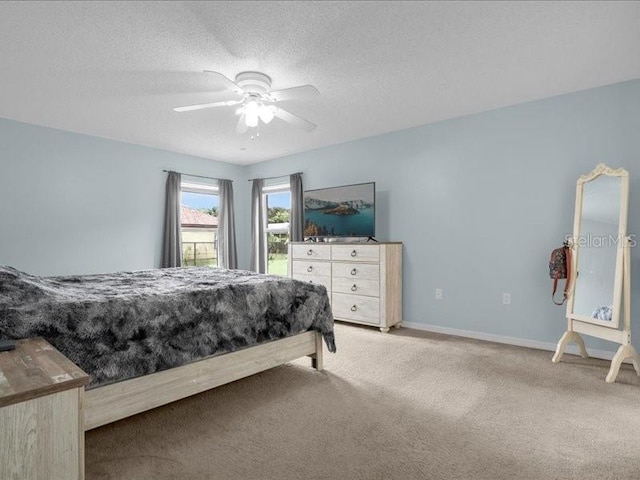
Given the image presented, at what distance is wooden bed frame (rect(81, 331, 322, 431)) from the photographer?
70.3 inches

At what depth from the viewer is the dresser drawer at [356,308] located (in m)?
4.11

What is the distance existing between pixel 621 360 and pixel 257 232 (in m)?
4.84

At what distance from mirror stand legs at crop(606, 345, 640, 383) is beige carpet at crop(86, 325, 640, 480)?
0.22 feet

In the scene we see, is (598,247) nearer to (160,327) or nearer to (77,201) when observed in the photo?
(160,327)

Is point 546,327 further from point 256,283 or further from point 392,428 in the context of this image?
point 256,283

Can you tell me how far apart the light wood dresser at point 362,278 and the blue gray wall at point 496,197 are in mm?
284

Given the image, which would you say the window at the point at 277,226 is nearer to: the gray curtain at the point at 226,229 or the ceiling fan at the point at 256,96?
the gray curtain at the point at 226,229

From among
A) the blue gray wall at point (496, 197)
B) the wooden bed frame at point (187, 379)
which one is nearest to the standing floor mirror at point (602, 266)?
the blue gray wall at point (496, 197)

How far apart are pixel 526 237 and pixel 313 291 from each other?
2243 millimetres

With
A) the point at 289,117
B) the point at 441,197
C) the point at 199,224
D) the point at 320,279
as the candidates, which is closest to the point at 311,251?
the point at 320,279

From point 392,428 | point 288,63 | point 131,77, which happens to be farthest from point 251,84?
point 392,428

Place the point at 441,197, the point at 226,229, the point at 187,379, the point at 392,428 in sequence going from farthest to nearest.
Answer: the point at 226,229 < the point at 441,197 < the point at 187,379 < the point at 392,428

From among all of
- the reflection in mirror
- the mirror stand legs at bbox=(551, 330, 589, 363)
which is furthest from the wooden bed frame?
the reflection in mirror

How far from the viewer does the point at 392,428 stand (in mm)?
1979
